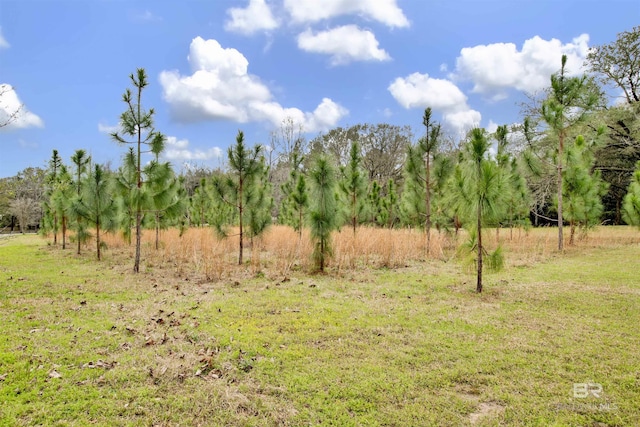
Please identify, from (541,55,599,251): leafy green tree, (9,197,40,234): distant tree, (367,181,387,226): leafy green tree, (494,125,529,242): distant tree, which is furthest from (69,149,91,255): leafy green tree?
(9,197,40,234): distant tree

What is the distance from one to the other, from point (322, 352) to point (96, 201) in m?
11.4

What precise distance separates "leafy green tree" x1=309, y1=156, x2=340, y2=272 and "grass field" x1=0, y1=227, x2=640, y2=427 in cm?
136

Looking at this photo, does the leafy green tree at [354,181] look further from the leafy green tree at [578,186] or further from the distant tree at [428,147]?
the leafy green tree at [578,186]

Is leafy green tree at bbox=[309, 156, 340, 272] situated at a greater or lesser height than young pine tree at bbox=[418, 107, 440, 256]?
lesser

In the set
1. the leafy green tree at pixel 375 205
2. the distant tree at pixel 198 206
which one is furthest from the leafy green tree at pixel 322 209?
the distant tree at pixel 198 206

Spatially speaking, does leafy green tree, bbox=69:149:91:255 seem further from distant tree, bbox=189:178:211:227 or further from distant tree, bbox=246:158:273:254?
distant tree, bbox=246:158:273:254

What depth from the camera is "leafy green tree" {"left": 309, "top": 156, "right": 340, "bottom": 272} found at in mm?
8820

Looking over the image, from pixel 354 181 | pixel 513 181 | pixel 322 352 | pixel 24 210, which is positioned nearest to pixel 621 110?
pixel 513 181

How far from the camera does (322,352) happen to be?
3.89 meters

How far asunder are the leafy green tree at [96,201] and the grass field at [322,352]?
14.9ft

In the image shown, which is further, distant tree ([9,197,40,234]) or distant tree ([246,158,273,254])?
distant tree ([9,197,40,234])

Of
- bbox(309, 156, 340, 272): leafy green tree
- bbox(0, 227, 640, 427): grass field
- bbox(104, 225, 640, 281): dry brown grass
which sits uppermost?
bbox(309, 156, 340, 272): leafy green tree

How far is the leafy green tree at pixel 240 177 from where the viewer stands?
984 centimetres

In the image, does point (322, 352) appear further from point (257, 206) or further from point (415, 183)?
point (415, 183)
